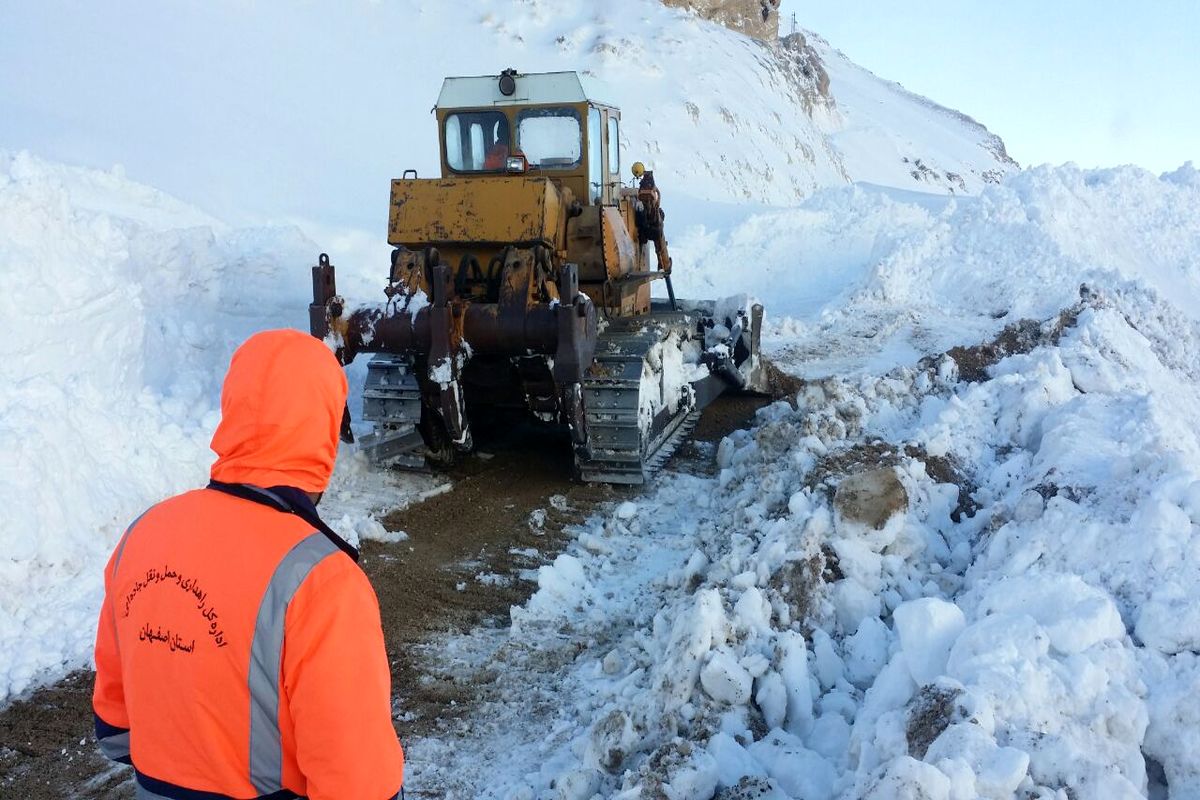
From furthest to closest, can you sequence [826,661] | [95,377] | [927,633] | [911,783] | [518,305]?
1. [95,377]
2. [518,305]
3. [826,661]
4. [927,633]
5. [911,783]

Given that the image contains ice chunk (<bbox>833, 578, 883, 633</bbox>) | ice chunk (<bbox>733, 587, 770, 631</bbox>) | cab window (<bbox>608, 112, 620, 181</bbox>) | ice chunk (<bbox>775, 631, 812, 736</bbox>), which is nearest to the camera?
ice chunk (<bbox>775, 631, 812, 736</bbox>)

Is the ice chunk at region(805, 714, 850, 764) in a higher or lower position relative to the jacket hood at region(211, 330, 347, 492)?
lower

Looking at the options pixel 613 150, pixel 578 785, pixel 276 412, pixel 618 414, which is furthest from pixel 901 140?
pixel 276 412

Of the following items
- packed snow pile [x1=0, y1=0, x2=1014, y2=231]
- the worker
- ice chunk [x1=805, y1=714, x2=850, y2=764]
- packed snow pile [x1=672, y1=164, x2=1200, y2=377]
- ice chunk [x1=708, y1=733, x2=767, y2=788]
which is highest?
packed snow pile [x1=0, y1=0, x2=1014, y2=231]

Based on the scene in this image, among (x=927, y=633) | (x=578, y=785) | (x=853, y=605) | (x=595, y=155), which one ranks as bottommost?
(x=578, y=785)

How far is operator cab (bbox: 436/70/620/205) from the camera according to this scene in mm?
7805

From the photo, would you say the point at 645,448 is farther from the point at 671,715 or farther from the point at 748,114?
the point at 748,114

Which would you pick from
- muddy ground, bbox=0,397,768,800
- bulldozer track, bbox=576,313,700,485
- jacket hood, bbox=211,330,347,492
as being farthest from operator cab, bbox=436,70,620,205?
jacket hood, bbox=211,330,347,492

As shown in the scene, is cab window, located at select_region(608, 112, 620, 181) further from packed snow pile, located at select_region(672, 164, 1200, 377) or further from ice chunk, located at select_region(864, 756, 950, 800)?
ice chunk, located at select_region(864, 756, 950, 800)

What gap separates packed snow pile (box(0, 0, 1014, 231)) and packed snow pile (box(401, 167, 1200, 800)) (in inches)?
172

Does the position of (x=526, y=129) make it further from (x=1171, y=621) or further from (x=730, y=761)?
(x=1171, y=621)

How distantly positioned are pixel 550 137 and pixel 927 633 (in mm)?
5731

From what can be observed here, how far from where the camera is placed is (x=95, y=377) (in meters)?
6.90

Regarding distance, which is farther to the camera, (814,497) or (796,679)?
(814,497)
